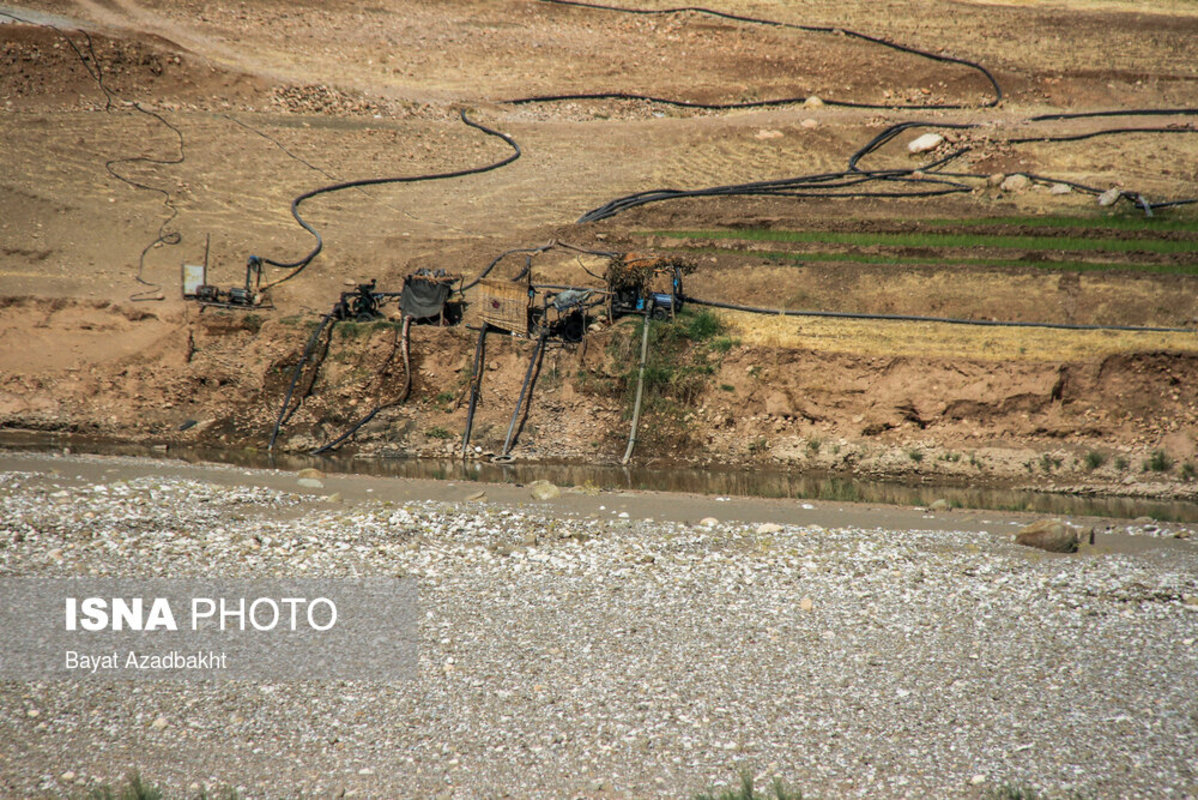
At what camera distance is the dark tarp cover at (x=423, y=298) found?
62.9 ft

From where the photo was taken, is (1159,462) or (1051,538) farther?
(1159,462)

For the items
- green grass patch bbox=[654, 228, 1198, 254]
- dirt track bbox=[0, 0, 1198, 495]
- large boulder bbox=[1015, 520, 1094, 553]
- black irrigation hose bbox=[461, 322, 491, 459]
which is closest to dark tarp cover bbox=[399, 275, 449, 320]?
dirt track bbox=[0, 0, 1198, 495]

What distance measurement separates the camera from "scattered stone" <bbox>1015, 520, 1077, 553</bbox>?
12.3m

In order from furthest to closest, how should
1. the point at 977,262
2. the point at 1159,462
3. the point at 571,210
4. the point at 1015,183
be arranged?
the point at 571,210, the point at 1015,183, the point at 977,262, the point at 1159,462

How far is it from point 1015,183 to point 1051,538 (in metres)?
15.3

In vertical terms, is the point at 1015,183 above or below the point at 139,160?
above

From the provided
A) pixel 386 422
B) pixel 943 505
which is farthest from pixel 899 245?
pixel 386 422

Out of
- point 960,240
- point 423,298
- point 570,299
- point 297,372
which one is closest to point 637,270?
point 570,299

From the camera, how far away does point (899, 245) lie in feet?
71.4

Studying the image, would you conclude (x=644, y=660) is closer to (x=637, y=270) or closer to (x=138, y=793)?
(x=138, y=793)

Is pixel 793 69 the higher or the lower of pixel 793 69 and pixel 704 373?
the higher

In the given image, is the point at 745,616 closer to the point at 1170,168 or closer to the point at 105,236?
the point at 105,236

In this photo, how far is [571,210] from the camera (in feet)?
81.4

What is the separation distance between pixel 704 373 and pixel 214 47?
78.9 ft
